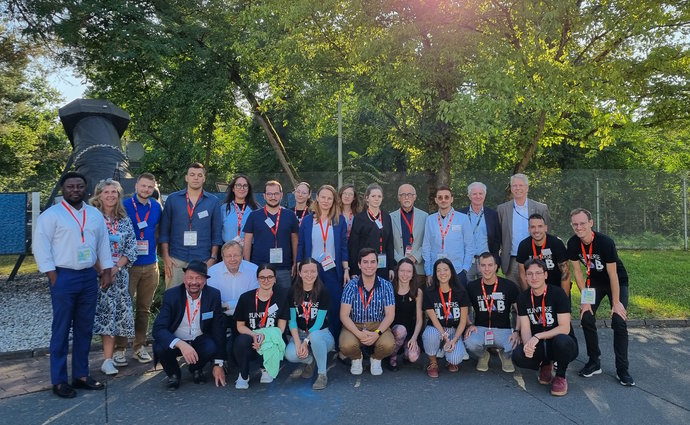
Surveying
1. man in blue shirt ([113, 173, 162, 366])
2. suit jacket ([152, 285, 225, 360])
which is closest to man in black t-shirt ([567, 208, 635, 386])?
suit jacket ([152, 285, 225, 360])

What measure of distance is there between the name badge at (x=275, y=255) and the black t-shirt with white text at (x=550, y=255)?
2.49 m

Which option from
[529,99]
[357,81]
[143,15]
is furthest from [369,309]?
[143,15]

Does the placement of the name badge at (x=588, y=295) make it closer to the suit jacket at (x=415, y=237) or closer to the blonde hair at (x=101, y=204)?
the suit jacket at (x=415, y=237)

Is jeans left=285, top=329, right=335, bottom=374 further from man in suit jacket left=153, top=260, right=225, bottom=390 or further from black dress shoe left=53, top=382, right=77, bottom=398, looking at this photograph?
black dress shoe left=53, top=382, right=77, bottom=398

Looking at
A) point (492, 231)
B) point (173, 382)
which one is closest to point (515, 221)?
point (492, 231)

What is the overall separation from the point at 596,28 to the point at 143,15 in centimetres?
1189

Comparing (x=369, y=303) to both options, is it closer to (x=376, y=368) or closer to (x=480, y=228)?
(x=376, y=368)

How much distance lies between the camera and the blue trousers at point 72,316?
14.7ft

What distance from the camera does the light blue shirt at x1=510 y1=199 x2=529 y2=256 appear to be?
5.84 m

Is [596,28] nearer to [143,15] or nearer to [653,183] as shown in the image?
[653,183]

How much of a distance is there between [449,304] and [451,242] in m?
0.80

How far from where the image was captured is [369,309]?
5195mm

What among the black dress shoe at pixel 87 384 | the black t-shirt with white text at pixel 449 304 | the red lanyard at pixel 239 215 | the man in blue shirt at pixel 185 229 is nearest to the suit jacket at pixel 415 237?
the black t-shirt with white text at pixel 449 304

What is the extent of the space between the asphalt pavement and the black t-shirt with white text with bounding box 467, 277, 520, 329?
48 cm
